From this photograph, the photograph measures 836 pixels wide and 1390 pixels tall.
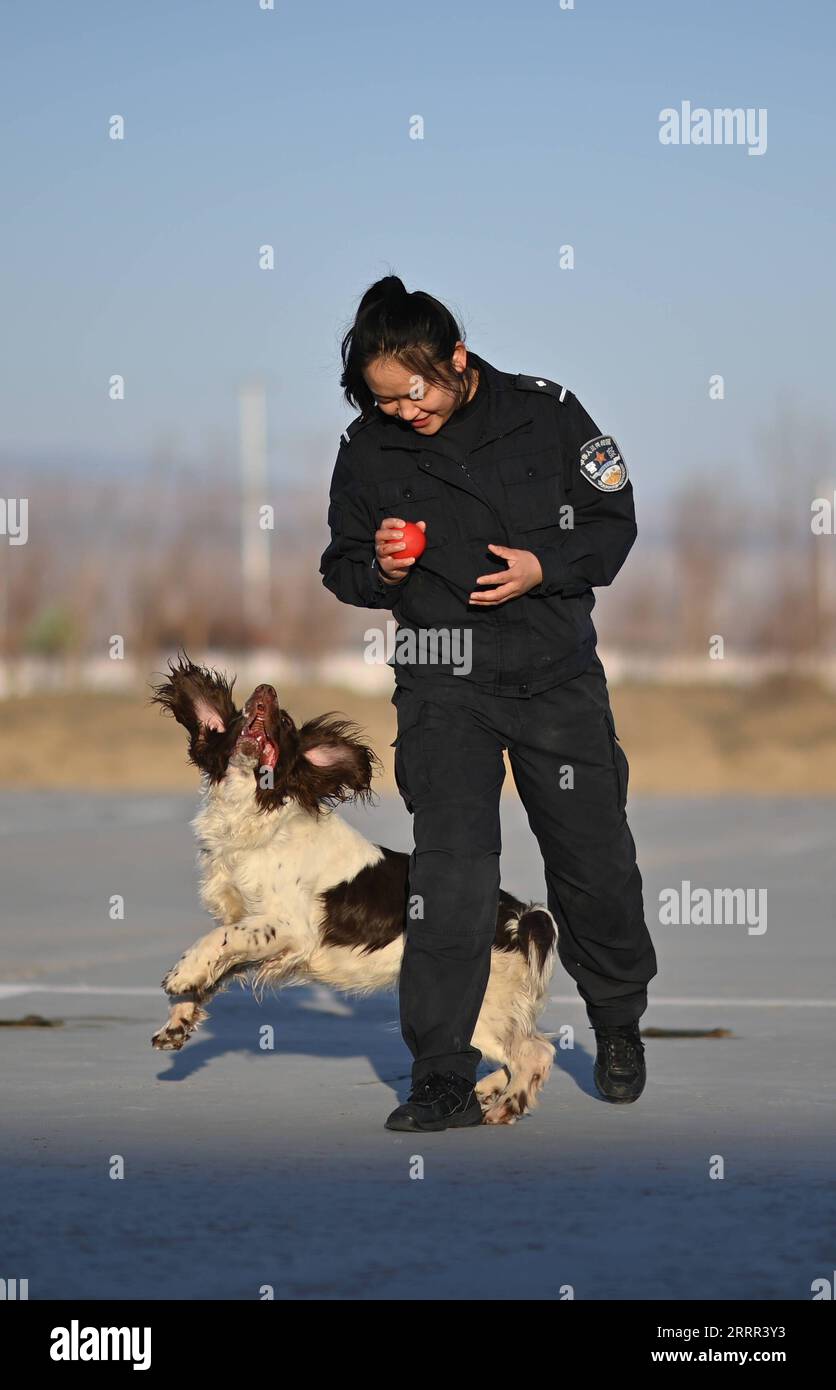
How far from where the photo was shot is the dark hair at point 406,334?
620cm

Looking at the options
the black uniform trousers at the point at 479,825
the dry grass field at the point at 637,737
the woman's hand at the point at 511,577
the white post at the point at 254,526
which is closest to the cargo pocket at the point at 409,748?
the black uniform trousers at the point at 479,825

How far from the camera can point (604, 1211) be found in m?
5.22

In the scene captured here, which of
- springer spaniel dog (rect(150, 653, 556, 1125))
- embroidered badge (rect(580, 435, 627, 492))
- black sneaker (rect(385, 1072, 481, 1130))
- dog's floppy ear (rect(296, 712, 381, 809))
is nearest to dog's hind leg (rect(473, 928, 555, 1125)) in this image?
springer spaniel dog (rect(150, 653, 556, 1125))

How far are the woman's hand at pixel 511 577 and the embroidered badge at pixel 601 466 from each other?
42cm

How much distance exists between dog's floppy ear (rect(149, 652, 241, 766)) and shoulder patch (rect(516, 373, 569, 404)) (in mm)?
1377

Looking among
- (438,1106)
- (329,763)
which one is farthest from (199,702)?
(438,1106)

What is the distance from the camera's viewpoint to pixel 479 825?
6.39 m

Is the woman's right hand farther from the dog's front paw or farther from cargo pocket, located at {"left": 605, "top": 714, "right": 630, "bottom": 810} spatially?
the dog's front paw

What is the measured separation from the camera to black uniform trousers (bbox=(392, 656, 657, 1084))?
6.34 meters

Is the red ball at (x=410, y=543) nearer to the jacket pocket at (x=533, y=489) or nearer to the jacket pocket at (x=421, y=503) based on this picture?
the jacket pocket at (x=421, y=503)

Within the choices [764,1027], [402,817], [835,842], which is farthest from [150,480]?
[764,1027]

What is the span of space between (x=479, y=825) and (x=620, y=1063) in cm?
95
